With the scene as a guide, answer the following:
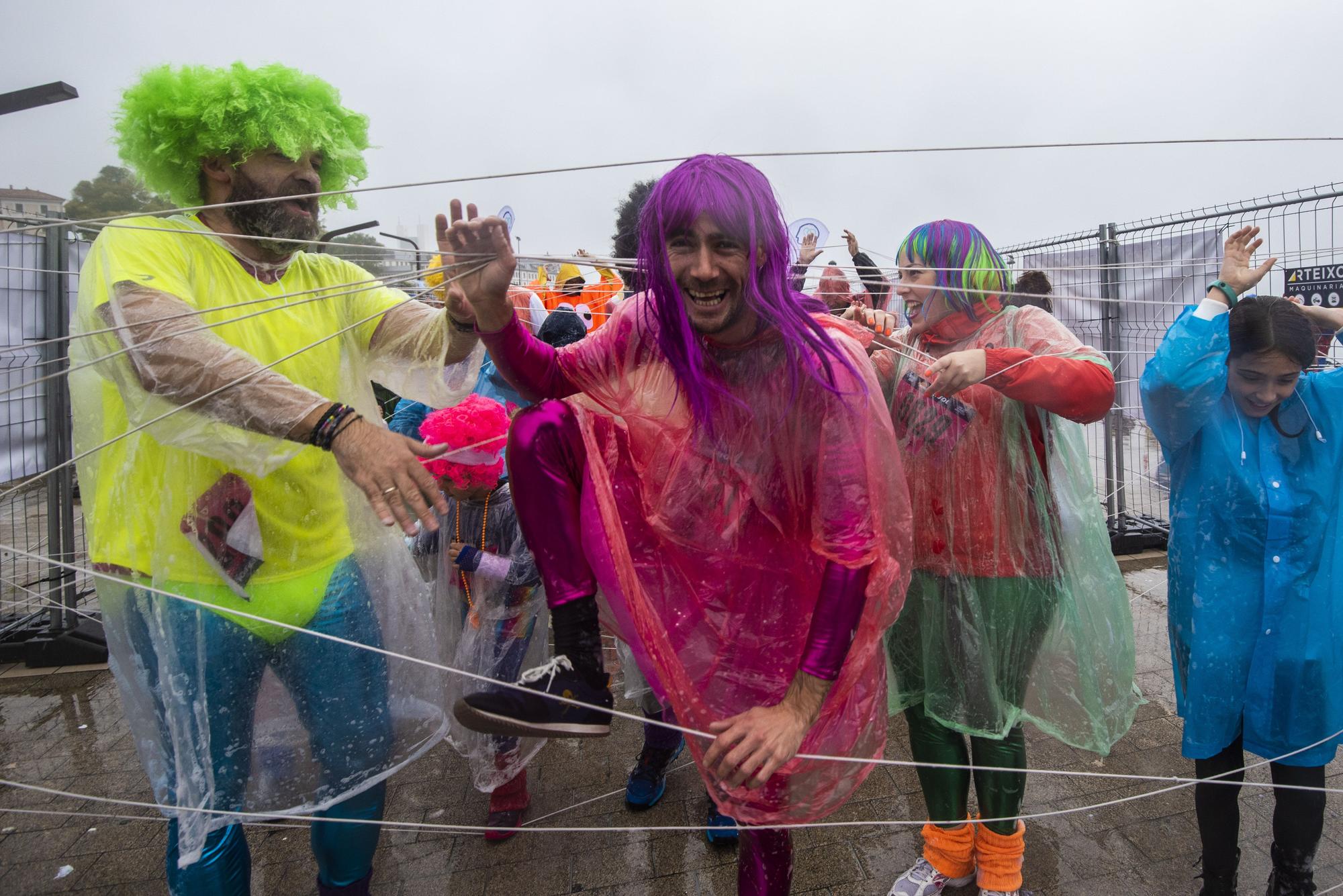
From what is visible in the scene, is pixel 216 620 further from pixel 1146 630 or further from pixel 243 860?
pixel 1146 630

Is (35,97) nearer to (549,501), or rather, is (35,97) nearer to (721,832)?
(549,501)

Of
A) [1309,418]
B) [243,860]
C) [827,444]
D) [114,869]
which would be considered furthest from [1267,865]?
[114,869]

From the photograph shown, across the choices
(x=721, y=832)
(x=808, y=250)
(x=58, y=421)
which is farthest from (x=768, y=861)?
(x=58, y=421)

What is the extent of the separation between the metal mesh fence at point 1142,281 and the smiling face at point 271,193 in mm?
1610

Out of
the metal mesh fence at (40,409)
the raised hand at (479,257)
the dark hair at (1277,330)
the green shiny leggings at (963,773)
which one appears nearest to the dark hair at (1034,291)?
the dark hair at (1277,330)

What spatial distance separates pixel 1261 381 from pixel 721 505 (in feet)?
4.46

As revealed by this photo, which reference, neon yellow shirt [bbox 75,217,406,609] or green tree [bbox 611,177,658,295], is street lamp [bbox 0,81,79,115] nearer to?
neon yellow shirt [bbox 75,217,406,609]

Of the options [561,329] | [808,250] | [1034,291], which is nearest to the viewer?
[808,250]

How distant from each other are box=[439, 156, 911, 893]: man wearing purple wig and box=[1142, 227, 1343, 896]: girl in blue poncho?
2.87 feet

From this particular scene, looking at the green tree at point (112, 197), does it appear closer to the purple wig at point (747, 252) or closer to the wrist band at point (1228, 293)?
the purple wig at point (747, 252)

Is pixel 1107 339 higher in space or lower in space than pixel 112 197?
lower

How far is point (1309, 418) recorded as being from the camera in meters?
1.90

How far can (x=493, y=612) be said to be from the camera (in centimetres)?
245

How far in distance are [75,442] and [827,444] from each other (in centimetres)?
144
